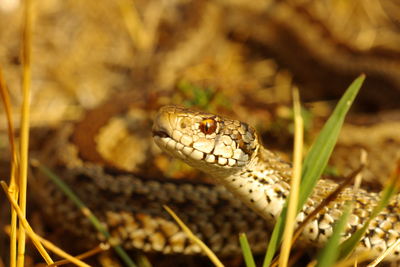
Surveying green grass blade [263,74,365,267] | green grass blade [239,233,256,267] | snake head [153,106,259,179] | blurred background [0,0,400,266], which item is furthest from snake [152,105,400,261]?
blurred background [0,0,400,266]

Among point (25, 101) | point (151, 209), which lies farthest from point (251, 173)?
point (25, 101)

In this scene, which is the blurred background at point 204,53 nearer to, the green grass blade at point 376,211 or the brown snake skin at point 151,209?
the brown snake skin at point 151,209

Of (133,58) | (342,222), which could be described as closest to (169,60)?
(133,58)

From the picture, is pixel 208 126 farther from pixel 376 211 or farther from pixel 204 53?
pixel 204 53

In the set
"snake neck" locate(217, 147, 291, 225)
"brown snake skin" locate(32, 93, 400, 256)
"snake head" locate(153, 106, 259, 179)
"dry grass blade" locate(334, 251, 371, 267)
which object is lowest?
"brown snake skin" locate(32, 93, 400, 256)

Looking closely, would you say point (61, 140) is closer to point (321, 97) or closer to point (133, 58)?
point (133, 58)

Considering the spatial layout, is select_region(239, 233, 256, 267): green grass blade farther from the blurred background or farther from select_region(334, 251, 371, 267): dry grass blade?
the blurred background
